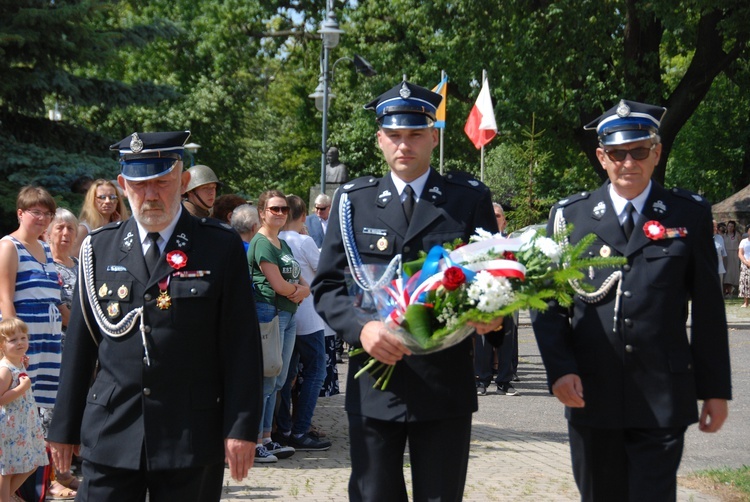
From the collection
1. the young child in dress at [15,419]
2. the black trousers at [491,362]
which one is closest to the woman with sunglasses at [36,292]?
the young child in dress at [15,419]

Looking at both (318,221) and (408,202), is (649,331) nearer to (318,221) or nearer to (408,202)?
(408,202)

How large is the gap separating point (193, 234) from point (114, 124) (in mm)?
21667

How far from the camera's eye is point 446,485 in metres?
4.41

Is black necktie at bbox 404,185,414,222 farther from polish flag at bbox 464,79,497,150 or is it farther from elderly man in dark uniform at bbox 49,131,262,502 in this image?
polish flag at bbox 464,79,497,150

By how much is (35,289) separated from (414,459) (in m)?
3.81

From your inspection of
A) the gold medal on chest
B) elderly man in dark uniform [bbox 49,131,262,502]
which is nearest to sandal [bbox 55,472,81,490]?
elderly man in dark uniform [bbox 49,131,262,502]

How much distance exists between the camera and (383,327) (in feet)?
13.9

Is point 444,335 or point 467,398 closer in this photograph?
point 444,335

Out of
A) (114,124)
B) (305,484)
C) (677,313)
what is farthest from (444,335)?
(114,124)

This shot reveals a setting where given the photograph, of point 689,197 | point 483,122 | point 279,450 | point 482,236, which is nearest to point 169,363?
point 482,236

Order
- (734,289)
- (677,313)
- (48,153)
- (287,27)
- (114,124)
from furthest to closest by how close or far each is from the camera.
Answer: (287,27) → (734,289) → (114,124) → (48,153) → (677,313)

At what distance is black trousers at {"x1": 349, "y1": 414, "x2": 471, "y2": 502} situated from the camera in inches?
174

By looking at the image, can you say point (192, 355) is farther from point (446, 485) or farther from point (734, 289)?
point (734, 289)

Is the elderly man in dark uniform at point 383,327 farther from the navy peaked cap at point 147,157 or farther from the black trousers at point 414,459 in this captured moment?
the navy peaked cap at point 147,157
